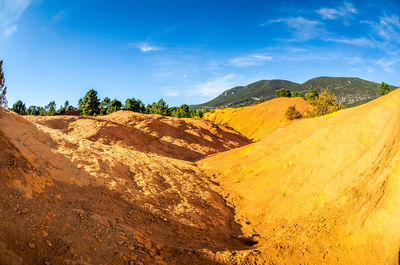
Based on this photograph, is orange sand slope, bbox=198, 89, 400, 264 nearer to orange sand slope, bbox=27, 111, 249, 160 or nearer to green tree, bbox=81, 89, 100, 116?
orange sand slope, bbox=27, 111, 249, 160

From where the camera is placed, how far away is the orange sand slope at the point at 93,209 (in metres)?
4.01

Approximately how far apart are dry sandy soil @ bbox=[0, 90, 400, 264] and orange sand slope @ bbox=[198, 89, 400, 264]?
31 mm

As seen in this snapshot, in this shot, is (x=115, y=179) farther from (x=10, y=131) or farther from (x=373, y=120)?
(x=373, y=120)

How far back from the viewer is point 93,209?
5469 mm

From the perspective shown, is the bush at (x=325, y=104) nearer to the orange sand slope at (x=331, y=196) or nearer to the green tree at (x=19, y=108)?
the orange sand slope at (x=331, y=196)

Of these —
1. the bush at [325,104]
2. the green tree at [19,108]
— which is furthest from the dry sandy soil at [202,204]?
the green tree at [19,108]

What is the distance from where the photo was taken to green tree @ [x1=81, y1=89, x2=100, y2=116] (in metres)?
51.0

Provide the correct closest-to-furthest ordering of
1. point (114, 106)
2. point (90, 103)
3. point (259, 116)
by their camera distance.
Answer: point (90, 103)
point (114, 106)
point (259, 116)

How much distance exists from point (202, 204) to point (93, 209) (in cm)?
472

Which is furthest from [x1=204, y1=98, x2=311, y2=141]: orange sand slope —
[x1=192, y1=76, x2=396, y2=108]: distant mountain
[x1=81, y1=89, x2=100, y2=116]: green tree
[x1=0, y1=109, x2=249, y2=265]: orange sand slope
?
[x1=192, y1=76, x2=396, y2=108]: distant mountain

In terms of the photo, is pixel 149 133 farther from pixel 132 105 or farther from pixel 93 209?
pixel 132 105

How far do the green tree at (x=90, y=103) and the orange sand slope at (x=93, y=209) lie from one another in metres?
46.2

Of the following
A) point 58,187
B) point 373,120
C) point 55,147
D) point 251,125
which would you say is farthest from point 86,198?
point 251,125

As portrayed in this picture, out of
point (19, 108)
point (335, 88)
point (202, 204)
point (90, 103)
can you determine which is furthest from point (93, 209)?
point (335, 88)
